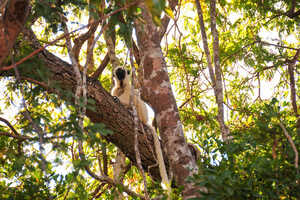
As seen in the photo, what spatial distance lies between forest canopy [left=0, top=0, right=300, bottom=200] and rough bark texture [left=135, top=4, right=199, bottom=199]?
1 cm

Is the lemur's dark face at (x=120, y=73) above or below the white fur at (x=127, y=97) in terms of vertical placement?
above

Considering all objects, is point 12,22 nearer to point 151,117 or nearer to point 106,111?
point 106,111

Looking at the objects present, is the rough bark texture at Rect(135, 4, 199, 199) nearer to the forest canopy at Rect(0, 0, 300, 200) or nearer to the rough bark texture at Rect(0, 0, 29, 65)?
the forest canopy at Rect(0, 0, 300, 200)

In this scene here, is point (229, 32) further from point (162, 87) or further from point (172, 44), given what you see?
point (162, 87)

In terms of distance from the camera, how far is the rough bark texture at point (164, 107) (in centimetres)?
296

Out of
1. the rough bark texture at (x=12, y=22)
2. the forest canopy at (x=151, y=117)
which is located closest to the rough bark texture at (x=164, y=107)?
the forest canopy at (x=151, y=117)

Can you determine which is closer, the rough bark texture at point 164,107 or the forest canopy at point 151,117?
the forest canopy at point 151,117

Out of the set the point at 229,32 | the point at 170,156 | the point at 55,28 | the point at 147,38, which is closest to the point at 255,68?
the point at 229,32

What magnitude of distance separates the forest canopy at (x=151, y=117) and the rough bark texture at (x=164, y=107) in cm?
1

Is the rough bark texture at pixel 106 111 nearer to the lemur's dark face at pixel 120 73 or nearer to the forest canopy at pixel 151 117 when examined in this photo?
the forest canopy at pixel 151 117

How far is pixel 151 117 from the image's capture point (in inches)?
252

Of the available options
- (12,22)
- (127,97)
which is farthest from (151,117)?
(12,22)

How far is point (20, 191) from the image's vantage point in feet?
9.09

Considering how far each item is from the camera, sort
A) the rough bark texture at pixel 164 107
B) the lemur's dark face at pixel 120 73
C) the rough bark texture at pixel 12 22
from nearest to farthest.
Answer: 1. the rough bark texture at pixel 12 22
2. the rough bark texture at pixel 164 107
3. the lemur's dark face at pixel 120 73
